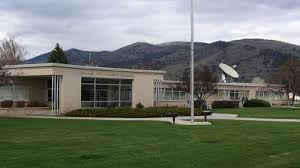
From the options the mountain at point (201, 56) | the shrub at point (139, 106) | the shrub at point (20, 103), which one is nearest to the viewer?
the shrub at point (20, 103)

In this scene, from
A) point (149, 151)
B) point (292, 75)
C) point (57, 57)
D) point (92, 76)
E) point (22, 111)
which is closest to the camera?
point (149, 151)

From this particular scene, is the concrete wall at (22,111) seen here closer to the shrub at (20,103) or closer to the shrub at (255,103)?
the shrub at (20,103)

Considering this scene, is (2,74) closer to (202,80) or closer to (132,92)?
(132,92)

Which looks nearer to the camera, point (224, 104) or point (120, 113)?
point (120, 113)

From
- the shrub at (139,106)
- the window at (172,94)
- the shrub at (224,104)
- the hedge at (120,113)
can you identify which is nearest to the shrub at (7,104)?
the hedge at (120,113)

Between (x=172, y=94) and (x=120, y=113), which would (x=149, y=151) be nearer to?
(x=120, y=113)

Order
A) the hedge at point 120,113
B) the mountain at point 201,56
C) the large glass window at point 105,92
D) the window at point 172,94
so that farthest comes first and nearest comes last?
the mountain at point 201,56
the window at point 172,94
the large glass window at point 105,92
the hedge at point 120,113

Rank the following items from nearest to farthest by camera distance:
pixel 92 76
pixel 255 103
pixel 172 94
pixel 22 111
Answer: pixel 22 111, pixel 92 76, pixel 172 94, pixel 255 103

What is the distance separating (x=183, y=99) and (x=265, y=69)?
230 feet

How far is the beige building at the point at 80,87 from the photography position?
40531 millimetres

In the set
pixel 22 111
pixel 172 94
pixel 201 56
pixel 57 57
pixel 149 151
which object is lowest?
pixel 149 151

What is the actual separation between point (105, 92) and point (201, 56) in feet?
324

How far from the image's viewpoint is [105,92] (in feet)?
150

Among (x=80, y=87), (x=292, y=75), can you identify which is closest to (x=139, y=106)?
(x=80, y=87)
